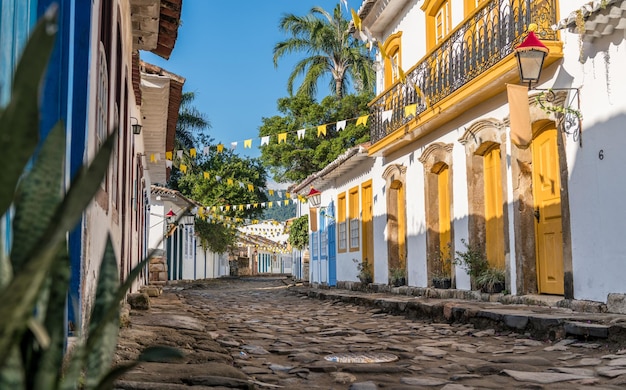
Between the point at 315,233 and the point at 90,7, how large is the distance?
17.9 metres

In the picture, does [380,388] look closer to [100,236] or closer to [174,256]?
[100,236]

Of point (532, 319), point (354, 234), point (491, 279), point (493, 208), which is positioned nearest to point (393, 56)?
point (354, 234)

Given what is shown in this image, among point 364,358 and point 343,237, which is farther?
point 343,237

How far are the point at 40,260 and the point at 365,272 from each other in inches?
587

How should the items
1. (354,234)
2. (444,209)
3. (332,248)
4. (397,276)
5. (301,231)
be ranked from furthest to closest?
(301,231) → (332,248) → (354,234) → (397,276) → (444,209)

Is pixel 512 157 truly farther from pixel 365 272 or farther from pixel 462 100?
pixel 365 272

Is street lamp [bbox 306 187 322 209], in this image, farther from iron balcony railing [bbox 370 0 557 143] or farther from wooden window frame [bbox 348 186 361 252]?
iron balcony railing [bbox 370 0 557 143]

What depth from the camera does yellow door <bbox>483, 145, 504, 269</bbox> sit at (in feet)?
32.0

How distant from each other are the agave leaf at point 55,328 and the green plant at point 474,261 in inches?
355

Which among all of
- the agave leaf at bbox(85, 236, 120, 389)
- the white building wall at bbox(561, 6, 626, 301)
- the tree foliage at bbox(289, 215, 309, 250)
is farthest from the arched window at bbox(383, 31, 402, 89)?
the tree foliage at bbox(289, 215, 309, 250)

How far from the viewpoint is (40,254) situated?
2.61 feet

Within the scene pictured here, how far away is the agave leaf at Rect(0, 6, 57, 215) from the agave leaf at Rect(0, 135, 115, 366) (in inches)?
3.0

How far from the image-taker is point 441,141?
11477 millimetres

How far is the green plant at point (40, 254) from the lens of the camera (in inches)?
31.9
